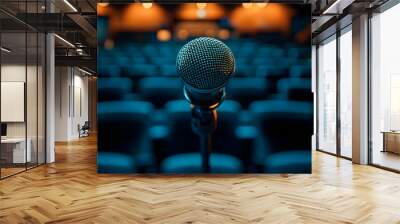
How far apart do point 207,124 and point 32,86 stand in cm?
397

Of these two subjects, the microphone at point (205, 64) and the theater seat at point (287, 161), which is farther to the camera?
the theater seat at point (287, 161)

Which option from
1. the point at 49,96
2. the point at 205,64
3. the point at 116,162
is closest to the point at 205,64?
the point at 205,64

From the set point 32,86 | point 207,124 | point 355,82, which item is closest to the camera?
point 207,124

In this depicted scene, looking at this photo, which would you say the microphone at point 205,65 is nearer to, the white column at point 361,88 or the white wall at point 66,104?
the white column at point 361,88

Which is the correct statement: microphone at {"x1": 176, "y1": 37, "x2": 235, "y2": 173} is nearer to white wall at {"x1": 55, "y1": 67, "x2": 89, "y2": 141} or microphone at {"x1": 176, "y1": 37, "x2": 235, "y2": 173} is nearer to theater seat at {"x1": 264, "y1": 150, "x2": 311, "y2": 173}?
theater seat at {"x1": 264, "y1": 150, "x2": 311, "y2": 173}

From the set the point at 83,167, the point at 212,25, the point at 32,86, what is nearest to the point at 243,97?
the point at 212,25

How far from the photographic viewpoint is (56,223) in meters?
3.23

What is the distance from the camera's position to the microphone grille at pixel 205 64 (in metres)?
1.87

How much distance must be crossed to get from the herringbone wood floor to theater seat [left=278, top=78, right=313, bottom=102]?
120 cm

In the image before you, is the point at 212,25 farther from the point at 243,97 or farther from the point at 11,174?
the point at 11,174

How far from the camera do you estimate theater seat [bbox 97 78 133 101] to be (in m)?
4.65

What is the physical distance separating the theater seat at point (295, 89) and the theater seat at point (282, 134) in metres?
0.08

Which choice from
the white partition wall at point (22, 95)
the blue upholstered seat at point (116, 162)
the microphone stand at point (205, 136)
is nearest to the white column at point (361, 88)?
the microphone stand at point (205, 136)

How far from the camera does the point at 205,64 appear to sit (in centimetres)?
186
